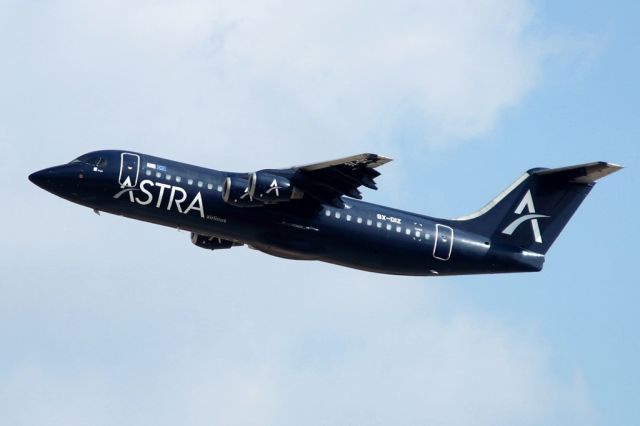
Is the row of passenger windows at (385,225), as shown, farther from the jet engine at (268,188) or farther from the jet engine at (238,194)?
the jet engine at (238,194)

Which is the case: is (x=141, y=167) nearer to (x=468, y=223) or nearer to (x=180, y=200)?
(x=180, y=200)

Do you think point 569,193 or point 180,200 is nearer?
point 180,200

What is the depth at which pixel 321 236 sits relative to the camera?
3962 cm

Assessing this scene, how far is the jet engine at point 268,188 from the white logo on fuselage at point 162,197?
1.85m

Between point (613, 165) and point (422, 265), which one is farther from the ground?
point (613, 165)

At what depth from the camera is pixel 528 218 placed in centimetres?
4244

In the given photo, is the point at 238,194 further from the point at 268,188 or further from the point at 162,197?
the point at 162,197

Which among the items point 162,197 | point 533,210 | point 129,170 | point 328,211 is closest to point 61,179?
point 129,170

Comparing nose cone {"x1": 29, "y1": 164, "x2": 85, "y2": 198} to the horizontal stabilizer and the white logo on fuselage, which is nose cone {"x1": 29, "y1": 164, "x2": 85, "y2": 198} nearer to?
the white logo on fuselage

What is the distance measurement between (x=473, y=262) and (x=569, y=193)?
411 cm

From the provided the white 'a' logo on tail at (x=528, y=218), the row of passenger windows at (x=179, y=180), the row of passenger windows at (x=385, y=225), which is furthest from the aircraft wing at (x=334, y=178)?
the white 'a' logo on tail at (x=528, y=218)

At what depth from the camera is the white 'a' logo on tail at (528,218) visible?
42.2 m

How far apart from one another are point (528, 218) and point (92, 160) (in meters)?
14.3

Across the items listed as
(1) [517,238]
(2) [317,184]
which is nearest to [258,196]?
(2) [317,184]
